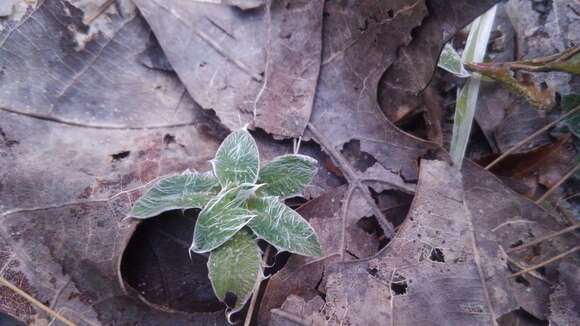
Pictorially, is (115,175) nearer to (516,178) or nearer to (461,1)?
(461,1)

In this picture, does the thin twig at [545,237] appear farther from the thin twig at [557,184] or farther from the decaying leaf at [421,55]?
the decaying leaf at [421,55]

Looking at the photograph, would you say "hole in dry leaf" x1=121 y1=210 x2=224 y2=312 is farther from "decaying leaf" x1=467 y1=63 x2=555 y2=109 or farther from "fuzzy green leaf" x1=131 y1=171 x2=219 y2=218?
"decaying leaf" x1=467 y1=63 x2=555 y2=109

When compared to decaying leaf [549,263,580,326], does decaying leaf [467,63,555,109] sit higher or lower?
higher

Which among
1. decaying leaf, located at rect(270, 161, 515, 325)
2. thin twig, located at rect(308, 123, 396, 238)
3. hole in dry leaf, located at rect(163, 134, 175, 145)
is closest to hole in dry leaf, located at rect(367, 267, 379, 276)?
decaying leaf, located at rect(270, 161, 515, 325)

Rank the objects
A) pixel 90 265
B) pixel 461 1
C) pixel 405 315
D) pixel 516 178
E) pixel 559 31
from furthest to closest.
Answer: pixel 559 31 → pixel 516 178 → pixel 461 1 → pixel 90 265 → pixel 405 315

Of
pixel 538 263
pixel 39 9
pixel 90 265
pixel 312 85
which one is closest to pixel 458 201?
pixel 538 263

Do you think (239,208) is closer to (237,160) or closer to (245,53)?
(237,160)
